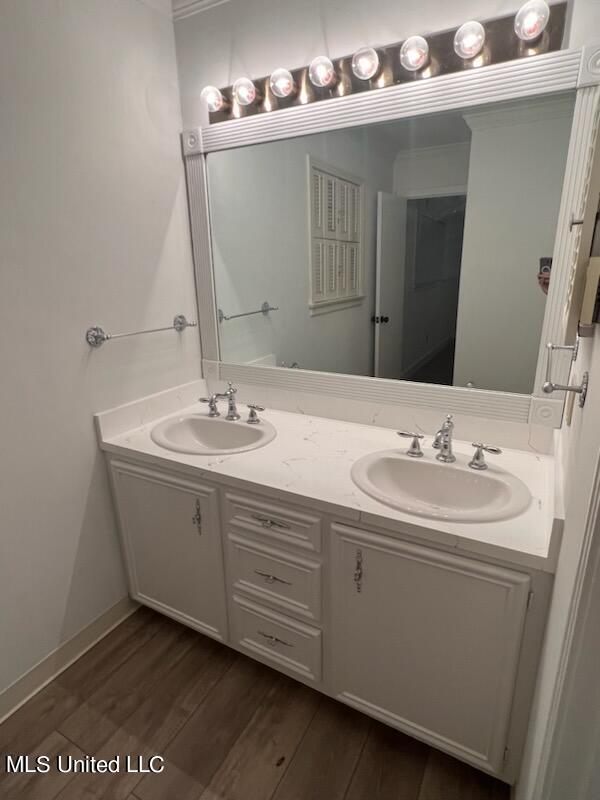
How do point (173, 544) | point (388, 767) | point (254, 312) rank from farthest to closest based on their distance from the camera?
point (254, 312) → point (173, 544) → point (388, 767)

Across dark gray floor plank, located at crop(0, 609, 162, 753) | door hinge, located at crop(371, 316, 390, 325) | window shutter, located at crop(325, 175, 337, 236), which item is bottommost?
dark gray floor plank, located at crop(0, 609, 162, 753)

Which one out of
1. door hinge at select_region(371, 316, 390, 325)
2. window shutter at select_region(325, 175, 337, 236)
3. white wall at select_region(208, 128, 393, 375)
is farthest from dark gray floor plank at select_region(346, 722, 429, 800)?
window shutter at select_region(325, 175, 337, 236)

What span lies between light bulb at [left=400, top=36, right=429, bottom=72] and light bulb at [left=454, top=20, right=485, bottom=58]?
0.29 feet

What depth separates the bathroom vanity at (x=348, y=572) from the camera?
1048mm

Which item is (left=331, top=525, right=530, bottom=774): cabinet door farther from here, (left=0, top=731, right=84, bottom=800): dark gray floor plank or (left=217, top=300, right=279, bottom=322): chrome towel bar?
(left=217, top=300, right=279, bottom=322): chrome towel bar

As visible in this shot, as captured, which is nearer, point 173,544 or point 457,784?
point 457,784

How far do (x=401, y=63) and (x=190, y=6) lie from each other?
0.85 metres

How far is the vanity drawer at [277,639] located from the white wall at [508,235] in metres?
0.97

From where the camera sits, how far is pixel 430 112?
4.45ft

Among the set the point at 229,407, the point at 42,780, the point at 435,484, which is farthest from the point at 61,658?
the point at 435,484

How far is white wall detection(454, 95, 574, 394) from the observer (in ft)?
4.09

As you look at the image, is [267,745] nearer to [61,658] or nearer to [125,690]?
[125,690]

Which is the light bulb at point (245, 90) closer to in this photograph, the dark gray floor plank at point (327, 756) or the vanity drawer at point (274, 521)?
the vanity drawer at point (274, 521)

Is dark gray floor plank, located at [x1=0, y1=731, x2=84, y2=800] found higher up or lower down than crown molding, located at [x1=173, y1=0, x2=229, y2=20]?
lower down
